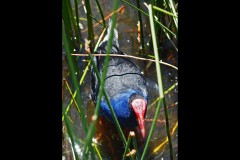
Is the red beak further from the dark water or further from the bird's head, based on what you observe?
the dark water

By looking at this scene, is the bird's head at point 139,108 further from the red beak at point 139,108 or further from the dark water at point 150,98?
the dark water at point 150,98

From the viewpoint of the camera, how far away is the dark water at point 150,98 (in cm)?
272

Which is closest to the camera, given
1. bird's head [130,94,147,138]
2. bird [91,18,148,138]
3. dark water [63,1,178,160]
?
bird's head [130,94,147,138]

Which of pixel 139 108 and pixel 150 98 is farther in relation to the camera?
pixel 150 98

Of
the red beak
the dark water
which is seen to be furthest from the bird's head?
the dark water

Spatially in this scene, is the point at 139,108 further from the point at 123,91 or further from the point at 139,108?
the point at 123,91

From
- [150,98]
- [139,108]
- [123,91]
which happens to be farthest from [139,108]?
[150,98]

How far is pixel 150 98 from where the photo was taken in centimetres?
293

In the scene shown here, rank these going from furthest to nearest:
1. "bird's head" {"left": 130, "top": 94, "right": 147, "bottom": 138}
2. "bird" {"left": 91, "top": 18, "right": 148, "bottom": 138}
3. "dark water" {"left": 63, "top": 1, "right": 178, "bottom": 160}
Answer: "dark water" {"left": 63, "top": 1, "right": 178, "bottom": 160} < "bird" {"left": 91, "top": 18, "right": 148, "bottom": 138} < "bird's head" {"left": 130, "top": 94, "right": 147, "bottom": 138}

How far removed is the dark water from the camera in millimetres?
2723

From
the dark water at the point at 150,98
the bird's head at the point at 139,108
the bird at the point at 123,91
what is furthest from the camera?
the dark water at the point at 150,98

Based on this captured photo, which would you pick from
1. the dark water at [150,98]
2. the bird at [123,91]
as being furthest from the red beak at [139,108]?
the dark water at [150,98]
